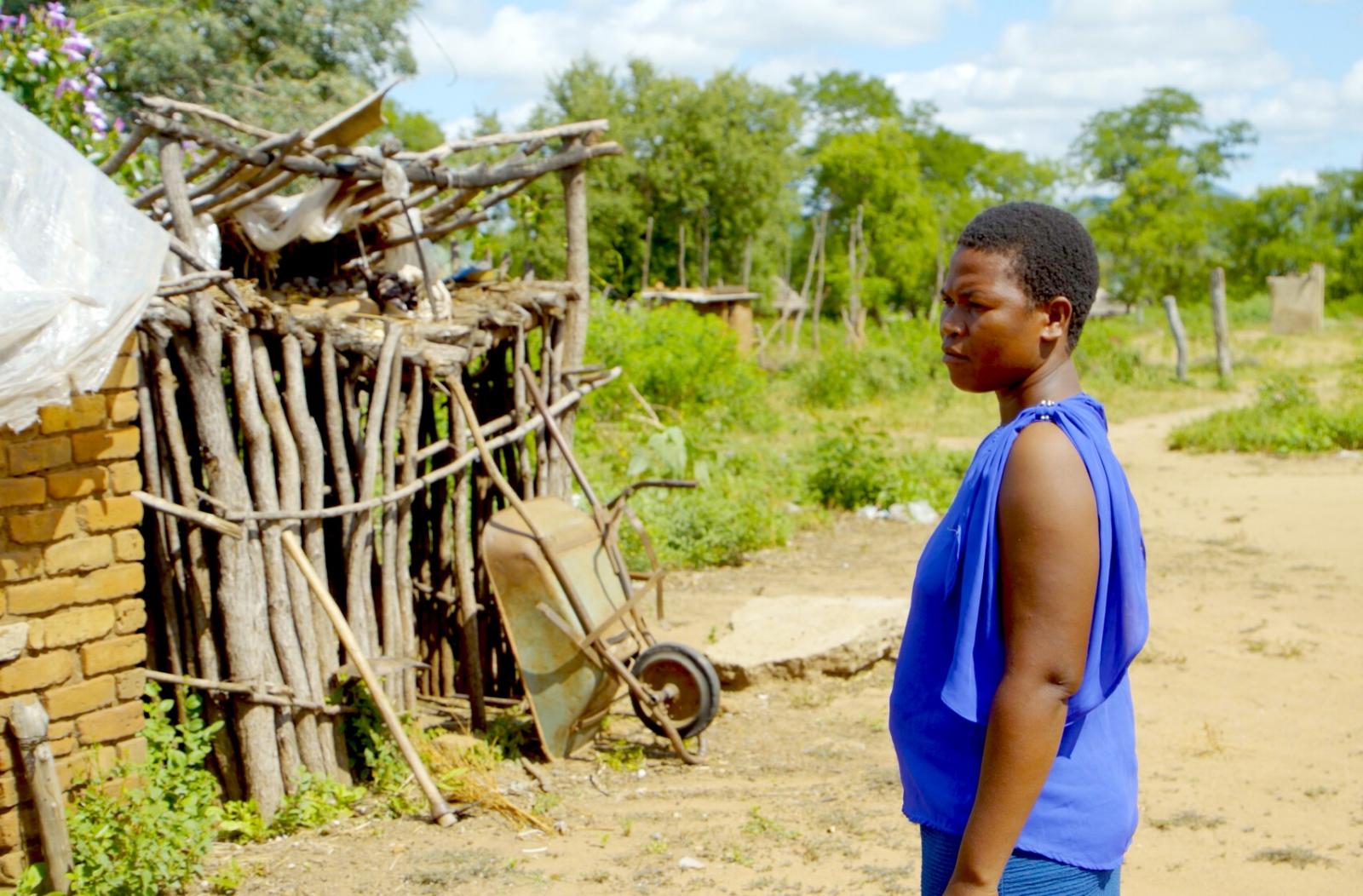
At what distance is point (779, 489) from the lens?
10852 mm

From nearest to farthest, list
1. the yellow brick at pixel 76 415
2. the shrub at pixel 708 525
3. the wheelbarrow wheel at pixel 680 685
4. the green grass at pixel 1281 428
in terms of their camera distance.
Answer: the yellow brick at pixel 76 415 → the wheelbarrow wheel at pixel 680 685 → the shrub at pixel 708 525 → the green grass at pixel 1281 428

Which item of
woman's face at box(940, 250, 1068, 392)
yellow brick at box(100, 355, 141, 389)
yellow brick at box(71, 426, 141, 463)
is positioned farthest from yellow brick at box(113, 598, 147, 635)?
woman's face at box(940, 250, 1068, 392)

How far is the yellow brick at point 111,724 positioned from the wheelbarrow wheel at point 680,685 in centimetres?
191

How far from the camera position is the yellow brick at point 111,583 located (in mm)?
4031

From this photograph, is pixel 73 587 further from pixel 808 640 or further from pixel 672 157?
pixel 672 157

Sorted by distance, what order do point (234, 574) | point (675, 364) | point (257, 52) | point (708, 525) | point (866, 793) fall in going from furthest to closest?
point (257, 52) → point (675, 364) → point (708, 525) → point (866, 793) → point (234, 574)

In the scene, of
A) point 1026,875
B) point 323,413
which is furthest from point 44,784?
point 1026,875

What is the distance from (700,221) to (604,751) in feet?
75.0

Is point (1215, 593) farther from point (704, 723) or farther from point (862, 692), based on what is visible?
point (704, 723)

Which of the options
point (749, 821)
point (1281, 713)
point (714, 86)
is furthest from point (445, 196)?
point (714, 86)

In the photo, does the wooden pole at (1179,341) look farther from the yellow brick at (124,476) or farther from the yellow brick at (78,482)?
the yellow brick at (78,482)

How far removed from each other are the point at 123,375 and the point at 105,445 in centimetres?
23

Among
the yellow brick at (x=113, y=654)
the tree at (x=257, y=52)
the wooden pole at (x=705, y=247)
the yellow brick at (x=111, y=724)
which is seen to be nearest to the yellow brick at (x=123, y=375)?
the yellow brick at (x=113, y=654)

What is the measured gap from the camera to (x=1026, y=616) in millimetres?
1659
